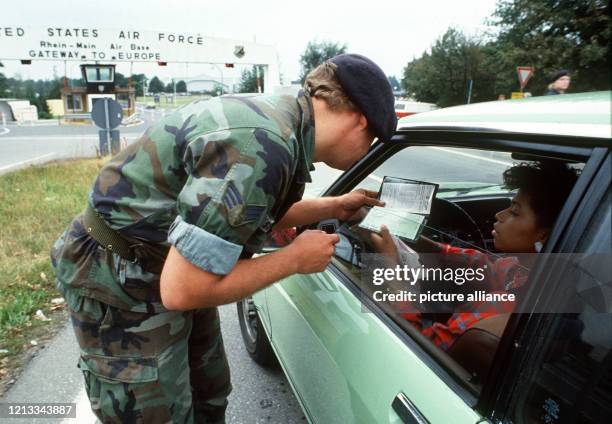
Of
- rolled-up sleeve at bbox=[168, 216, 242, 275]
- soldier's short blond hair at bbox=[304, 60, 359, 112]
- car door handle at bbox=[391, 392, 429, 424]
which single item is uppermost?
soldier's short blond hair at bbox=[304, 60, 359, 112]

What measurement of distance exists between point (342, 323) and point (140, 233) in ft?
2.32

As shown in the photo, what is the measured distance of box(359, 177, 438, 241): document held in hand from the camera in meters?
1.67

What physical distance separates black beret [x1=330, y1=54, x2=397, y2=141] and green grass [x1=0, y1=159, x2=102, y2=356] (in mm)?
2707

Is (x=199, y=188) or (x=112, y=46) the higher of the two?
(x=112, y=46)

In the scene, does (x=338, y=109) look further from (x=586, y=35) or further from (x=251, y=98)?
(x=586, y=35)

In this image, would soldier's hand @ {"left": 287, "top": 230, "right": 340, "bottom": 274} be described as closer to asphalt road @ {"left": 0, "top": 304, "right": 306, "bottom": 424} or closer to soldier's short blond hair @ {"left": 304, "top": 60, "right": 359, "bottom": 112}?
soldier's short blond hair @ {"left": 304, "top": 60, "right": 359, "bottom": 112}

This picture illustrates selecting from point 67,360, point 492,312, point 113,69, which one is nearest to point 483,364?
point 492,312

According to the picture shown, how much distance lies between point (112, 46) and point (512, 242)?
11.9m

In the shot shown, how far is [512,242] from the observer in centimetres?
154

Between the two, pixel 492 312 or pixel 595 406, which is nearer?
pixel 595 406

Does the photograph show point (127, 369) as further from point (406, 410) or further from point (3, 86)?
point (3, 86)

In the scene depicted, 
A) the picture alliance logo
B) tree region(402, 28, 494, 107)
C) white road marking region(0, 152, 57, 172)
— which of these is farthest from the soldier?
tree region(402, 28, 494, 107)

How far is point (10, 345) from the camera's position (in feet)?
8.76

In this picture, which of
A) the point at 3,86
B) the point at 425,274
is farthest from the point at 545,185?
the point at 3,86
